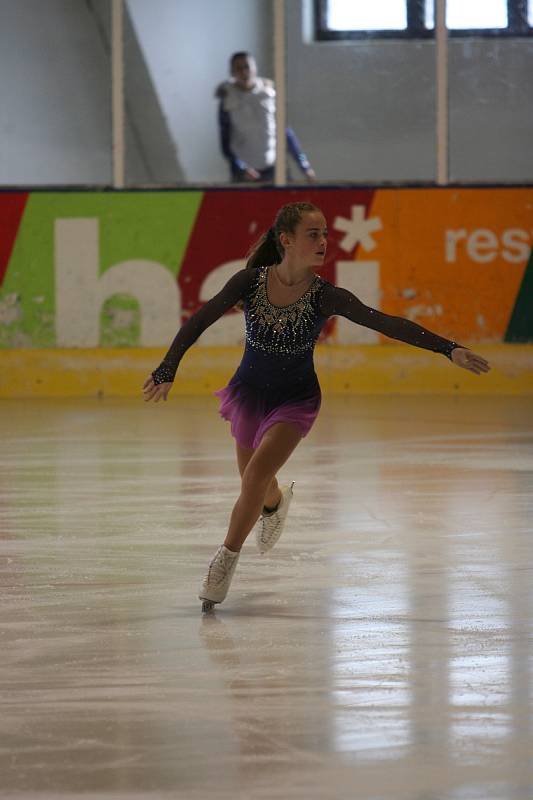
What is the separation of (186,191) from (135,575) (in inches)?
348

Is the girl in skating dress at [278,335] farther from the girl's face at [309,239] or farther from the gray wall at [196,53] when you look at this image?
the gray wall at [196,53]

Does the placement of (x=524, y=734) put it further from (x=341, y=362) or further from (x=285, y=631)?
(x=341, y=362)

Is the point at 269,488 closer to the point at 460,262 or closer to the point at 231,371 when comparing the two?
the point at 231,371

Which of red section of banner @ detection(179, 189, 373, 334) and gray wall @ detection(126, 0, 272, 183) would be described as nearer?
red section of banner @ detection(179, 189, 373, 334)

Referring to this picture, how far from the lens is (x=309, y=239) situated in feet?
16.9

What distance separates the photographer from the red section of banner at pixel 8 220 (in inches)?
543

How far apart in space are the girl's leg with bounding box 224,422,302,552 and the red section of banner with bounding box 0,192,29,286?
914 centimetres

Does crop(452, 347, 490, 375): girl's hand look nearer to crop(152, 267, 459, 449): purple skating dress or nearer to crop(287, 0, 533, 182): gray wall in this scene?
crop(152, 267, 459, 449): purple skating dress

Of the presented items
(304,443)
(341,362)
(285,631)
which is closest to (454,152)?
(341,362)

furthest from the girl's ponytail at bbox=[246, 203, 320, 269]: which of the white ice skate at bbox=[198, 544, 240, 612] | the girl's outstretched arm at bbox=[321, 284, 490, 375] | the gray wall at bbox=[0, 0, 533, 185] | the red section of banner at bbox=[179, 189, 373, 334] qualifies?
the gray wall at bbox=[0, 0, 533, 185]

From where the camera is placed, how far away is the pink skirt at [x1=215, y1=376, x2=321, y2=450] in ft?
17.0

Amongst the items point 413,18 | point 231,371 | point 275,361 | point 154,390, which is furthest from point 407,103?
point 154,390

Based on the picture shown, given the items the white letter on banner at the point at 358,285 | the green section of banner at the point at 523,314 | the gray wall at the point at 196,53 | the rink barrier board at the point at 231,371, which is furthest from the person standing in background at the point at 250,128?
the green section of banner at the point at 523,314

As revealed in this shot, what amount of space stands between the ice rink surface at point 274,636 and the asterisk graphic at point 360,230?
5209 millimetres
